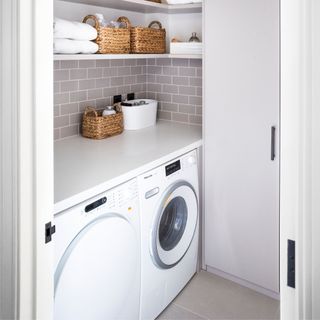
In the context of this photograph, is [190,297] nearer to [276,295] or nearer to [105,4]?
[276,295]

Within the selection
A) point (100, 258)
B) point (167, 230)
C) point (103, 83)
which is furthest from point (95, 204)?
point (103, 83)

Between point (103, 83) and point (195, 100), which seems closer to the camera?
point (103, 83)

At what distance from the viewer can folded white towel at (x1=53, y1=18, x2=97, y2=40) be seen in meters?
1.94

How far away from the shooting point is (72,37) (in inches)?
79.5

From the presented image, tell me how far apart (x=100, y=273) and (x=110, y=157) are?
660mm

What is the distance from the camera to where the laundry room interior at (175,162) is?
1750mm

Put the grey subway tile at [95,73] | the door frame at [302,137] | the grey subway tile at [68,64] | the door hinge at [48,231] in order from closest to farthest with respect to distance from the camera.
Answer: the door frame at [302,137], the door hinge at [48,231], the grey subway tile at [68,64], the grey subway tile at [95,73]

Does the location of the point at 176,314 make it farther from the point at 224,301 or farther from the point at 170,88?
the point at 170,88

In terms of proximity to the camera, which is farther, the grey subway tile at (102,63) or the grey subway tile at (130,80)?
the grey subway tile at (130,80)

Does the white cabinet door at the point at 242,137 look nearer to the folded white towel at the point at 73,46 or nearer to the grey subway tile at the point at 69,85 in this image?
the folded white towel at the point at 73,46

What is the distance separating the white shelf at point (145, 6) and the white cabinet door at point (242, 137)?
0.42 m

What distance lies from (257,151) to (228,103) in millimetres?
351

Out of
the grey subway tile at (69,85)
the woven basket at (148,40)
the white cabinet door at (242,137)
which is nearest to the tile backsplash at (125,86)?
the grey subway tile at (69,85)

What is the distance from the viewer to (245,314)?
2.27m
